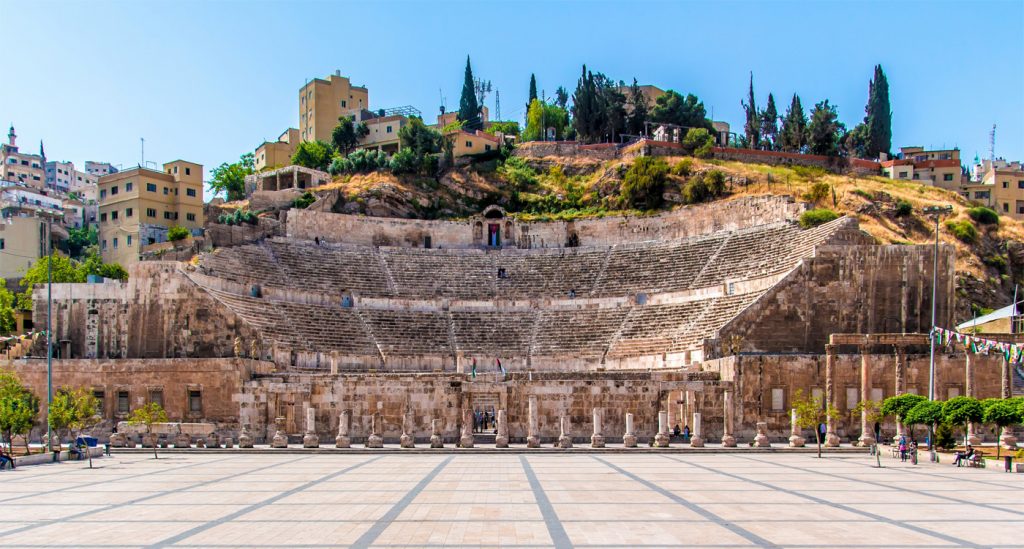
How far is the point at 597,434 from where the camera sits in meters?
36.7

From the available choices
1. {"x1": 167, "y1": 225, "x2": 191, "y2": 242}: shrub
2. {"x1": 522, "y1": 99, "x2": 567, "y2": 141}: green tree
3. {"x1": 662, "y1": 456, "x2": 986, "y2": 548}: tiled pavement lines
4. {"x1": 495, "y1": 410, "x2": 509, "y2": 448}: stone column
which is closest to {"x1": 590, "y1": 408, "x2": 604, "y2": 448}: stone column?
{"x1": 495, "y1": 410, "x2": 509, "y2": 448}: stone column

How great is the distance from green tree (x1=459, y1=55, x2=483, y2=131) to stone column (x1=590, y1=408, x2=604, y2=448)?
7248 cm

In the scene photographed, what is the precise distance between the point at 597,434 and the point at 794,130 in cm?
5528

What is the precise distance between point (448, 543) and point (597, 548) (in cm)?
257

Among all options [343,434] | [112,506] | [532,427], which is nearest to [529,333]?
[532,427]

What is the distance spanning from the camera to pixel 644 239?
61750mm

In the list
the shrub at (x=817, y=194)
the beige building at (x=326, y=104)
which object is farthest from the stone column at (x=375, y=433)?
the beige building at (x=326, y=104)

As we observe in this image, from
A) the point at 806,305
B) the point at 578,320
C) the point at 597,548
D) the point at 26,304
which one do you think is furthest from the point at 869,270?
the point at 26,304

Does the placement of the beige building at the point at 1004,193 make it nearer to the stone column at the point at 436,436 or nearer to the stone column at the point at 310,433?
the stone column at the point at 436,436

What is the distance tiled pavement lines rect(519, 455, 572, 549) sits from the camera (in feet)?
50.7

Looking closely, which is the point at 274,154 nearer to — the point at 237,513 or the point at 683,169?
the point at 683,169

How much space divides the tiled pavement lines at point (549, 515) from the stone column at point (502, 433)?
31.5 ft

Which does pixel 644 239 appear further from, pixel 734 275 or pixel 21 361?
pixel 21 361

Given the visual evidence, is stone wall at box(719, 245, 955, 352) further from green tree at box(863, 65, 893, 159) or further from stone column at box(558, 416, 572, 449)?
green tree at box(863, 65, 893, 159)
